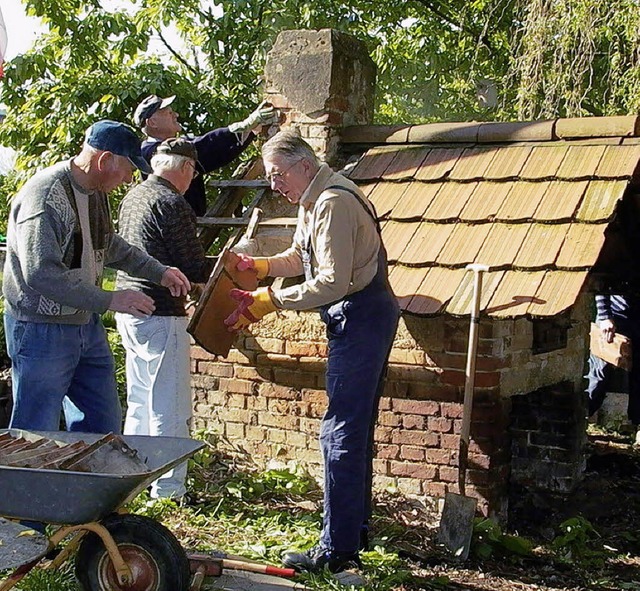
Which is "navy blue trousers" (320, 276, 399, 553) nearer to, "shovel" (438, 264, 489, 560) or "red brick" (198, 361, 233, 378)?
"shovel" (438, 264, 489, 560)

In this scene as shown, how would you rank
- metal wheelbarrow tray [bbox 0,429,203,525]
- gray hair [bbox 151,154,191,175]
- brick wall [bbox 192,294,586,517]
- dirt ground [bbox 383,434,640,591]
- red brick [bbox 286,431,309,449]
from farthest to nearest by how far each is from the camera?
Result: 1. red brick [bbox 286,431,309,449]
2. brick wall [bbox 192,294,586,517]
3. gray hair [bbox 151,154,191,175]
4. dirt ground [bbox 383,434,640,591]
5. metal wheelbarrow tray [bbox 0,429,203,525]

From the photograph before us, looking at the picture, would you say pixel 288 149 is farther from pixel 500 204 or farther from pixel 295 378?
pixel 295 378

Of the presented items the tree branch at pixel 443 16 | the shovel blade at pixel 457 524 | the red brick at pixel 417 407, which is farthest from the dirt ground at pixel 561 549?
the tree branch at pixel 443 16

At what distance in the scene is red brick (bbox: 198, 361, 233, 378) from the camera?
615 centimetres

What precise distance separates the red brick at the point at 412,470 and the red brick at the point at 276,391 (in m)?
0.77

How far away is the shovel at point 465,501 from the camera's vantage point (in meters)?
4.90

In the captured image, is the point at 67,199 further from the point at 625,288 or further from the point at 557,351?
the point at 625,288

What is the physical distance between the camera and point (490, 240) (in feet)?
17.6

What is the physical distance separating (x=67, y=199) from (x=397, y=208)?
2.22 meters

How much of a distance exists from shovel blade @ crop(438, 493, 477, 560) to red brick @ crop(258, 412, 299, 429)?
1.29m

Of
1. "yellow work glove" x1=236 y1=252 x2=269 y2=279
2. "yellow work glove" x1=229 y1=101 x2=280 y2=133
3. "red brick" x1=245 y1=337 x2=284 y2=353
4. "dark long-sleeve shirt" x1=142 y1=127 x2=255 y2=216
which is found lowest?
"red brick" x1=245 y1=337 x2=284 y2=353

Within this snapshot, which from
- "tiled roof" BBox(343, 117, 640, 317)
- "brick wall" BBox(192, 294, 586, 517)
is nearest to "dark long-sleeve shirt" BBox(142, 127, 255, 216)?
"tiled roof" BBox(343, 117, 640, 317)

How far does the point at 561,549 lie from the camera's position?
17.2 ft

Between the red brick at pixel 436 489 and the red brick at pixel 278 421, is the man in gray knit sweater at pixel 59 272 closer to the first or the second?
the red brick at pixel 278 421
